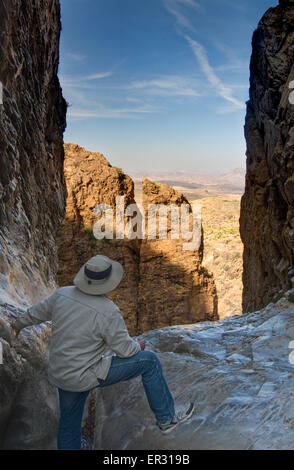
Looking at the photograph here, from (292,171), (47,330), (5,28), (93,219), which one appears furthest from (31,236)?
(93,219)

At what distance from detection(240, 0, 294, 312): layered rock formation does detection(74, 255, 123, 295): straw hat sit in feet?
13.2

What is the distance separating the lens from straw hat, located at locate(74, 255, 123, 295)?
255cm

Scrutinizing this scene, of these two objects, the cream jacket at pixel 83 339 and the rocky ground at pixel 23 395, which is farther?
the rocky ground at pixel 23 395

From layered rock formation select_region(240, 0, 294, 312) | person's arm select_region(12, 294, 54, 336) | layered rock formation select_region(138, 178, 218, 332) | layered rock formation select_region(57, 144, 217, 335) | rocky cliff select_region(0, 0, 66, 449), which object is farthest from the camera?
layered rock formation select_region(138, 178, 218, 332)

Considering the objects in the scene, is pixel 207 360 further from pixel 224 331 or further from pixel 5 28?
pixel 5 28

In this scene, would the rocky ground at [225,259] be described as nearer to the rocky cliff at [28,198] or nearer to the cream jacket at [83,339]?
the rocky cliff at [28,198]

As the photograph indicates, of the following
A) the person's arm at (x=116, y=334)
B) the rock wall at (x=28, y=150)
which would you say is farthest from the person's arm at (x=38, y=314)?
the rock wall at (x=28, y=150)

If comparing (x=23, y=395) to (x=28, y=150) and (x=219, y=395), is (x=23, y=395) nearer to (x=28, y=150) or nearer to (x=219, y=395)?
(x=219, y=395)

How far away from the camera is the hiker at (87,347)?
249 cm

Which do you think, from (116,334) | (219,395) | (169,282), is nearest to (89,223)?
(169,282)

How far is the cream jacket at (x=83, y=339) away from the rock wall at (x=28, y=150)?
1.22 metres

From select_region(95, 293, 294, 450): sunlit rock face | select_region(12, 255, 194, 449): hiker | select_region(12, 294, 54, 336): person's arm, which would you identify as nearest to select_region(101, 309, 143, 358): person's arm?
select_region(12, 255, 194, 449): hiker

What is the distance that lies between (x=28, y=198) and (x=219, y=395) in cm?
426

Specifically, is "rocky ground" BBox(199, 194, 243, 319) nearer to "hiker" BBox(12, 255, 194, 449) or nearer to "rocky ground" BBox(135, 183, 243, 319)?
"rocky ground" BBox(135, 183, 243, 319)
